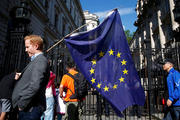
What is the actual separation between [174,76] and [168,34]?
14774 millimetres

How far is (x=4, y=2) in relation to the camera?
12195mm

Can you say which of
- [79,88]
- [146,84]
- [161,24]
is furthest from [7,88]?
[161,24]

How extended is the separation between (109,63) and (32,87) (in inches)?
98.3

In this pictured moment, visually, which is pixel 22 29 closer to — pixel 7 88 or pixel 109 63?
pixel 7 88

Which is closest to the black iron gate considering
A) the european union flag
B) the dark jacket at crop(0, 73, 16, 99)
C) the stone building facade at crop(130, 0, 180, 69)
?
the european union flag

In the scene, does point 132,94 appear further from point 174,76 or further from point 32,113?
point 32,113

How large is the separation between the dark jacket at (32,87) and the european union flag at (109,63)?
187 cm

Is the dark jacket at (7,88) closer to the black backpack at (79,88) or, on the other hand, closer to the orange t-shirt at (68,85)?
the orange t-shirt at (68,85)

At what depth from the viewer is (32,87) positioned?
189cm

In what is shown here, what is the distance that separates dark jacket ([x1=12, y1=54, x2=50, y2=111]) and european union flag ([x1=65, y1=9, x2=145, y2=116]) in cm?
187

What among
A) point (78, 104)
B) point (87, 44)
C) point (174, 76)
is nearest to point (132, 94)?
point (174, 76)

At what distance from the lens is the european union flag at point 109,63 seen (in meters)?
3.83

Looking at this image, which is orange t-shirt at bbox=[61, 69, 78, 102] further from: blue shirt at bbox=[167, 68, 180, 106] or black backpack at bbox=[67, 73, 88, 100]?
blue shirt at bbox=[167, 68, 180, 106]

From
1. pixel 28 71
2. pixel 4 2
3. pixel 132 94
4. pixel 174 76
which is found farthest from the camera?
pixel 4 2
